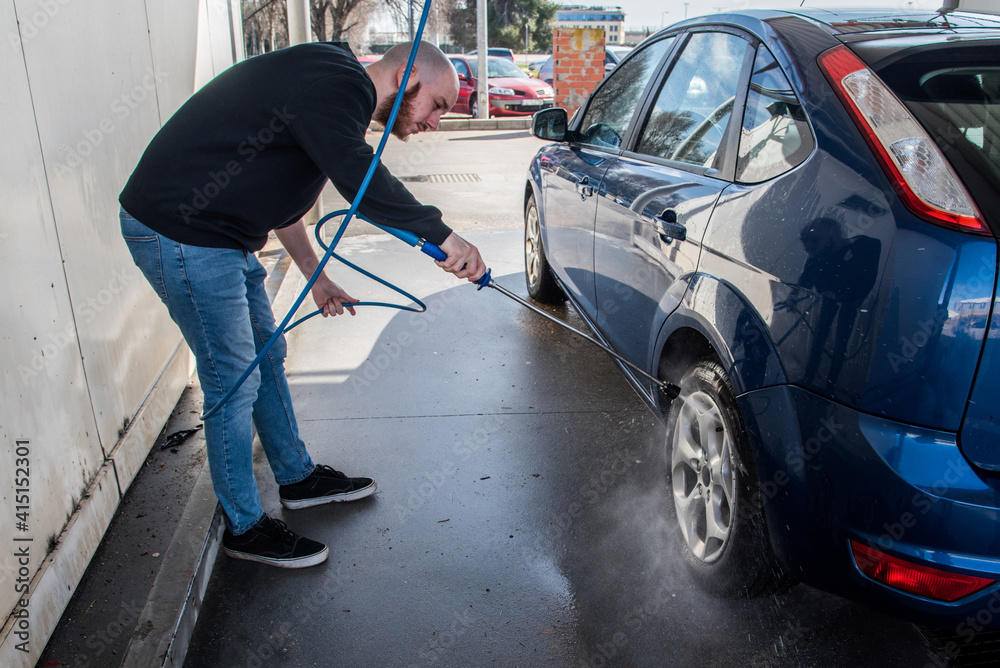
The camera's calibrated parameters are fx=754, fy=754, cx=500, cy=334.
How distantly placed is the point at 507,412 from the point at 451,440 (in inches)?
15.8

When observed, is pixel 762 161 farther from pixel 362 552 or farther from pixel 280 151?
pixel 362 552

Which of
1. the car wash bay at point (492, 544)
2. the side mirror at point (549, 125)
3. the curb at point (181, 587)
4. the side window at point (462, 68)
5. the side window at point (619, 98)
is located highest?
the side window at point (619, 98)

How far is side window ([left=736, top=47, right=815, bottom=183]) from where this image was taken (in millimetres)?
2023

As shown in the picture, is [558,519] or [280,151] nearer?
[280,151]

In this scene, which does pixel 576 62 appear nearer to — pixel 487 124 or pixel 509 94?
pixel 487 124

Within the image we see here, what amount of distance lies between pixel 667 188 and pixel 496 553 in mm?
1450

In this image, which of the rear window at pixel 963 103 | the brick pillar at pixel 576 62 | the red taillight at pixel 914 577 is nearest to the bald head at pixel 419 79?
the rear window at pixel 963 103

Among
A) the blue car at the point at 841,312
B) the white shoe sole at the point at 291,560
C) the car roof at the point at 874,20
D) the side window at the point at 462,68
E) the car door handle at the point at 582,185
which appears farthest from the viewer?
the side window at the point at 462,68

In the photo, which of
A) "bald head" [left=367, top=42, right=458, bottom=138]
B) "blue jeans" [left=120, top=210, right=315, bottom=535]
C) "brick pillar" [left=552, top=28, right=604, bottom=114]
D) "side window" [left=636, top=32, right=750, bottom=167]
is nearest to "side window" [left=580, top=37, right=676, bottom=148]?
"side window" [left=636, top=32, right=750, bottom=167]

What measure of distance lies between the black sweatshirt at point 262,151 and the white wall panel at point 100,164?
1.38 ft

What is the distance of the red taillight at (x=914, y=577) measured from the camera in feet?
5.45

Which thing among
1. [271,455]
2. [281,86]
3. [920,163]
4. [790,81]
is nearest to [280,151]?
[281,86]

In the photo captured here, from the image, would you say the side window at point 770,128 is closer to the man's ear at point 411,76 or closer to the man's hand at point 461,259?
the man's hand at point 461,259

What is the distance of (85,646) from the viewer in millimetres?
2244
